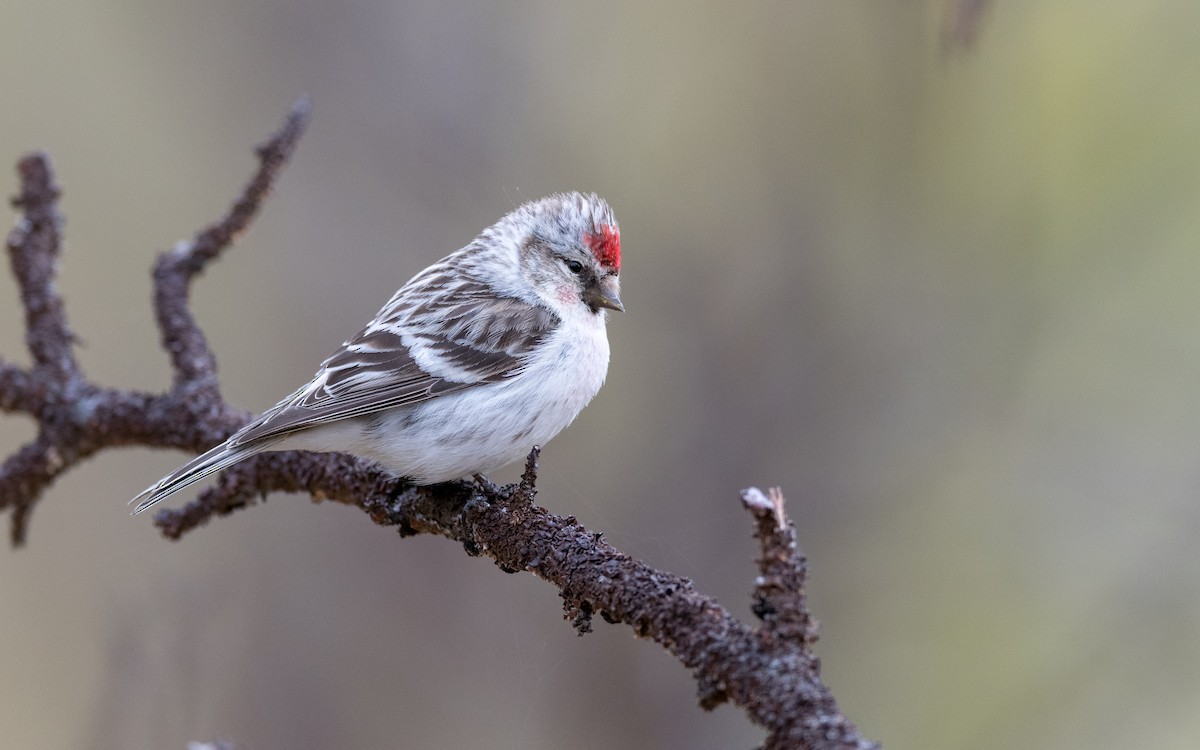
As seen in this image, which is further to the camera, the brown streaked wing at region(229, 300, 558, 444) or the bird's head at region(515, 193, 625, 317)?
the bird's head at region(515, 193, 625, 317)

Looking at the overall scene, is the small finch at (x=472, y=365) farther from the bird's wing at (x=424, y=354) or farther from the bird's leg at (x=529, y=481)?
the bird's leg at (x=529, y=481)

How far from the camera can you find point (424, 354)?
102 inches

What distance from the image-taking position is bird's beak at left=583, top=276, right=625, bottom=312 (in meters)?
2.74

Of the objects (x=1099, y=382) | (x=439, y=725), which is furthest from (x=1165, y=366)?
(x=439, y=725)

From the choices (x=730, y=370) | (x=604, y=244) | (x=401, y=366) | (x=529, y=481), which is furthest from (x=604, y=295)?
(x=730, y=370)

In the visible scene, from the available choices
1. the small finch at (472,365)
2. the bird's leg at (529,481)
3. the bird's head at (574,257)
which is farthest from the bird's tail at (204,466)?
the bird's head at (574,257)

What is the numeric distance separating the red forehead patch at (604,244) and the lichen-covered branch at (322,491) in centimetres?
75

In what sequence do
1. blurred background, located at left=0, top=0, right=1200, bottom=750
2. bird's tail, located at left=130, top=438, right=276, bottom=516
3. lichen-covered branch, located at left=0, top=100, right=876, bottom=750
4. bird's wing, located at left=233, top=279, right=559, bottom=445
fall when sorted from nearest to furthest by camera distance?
1. lichen-covered branch, located at left=0, top=100, right=876, bottom=750
2. bird's tail, located at left=130, top=438, right=276, bottom=516
3. bird's wing, located at left=233, top=279, right=559, bottom=445
4. blurred background, located at left=0, top=0, right=1200, bottom=750

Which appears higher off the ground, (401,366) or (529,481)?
(401,366)

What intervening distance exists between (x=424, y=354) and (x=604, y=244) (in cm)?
53

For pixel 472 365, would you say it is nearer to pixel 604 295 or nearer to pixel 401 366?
pixel 401 366

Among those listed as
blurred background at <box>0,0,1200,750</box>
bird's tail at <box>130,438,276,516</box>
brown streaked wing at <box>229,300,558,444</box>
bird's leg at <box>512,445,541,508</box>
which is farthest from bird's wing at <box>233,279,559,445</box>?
blurred background at <box>0,0,1200,750</box>

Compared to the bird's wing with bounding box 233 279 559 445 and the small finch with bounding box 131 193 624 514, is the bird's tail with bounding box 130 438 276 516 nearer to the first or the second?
the small finch with bounding box 131 193 624 514

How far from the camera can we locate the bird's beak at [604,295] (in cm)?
274
